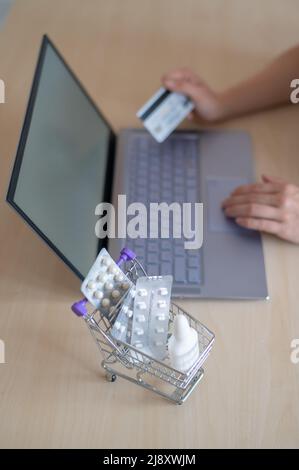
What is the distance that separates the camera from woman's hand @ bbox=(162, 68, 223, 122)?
83 cm

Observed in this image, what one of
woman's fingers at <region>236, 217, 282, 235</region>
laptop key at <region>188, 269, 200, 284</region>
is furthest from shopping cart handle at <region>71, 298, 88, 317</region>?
woman's fingers at <region>236, 217, 282, 235</region>

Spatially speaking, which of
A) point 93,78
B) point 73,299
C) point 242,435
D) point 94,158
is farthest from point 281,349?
point 93,78

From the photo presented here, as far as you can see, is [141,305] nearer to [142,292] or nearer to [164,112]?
[142,292]

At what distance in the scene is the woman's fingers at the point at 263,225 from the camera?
700mm

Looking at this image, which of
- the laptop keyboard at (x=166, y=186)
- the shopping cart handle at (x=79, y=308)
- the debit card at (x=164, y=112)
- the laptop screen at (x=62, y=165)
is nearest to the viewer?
the shopping cart handle at (x=79, y=308)

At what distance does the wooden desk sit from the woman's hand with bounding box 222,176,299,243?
0.09 ft

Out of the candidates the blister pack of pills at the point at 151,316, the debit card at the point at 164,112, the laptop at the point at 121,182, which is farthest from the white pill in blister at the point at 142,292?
the debit card at the point at 164,112

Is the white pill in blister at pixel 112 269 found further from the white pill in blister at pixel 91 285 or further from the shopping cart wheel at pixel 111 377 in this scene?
the shopping cart wheel at pixel 111 377

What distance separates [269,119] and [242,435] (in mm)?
545

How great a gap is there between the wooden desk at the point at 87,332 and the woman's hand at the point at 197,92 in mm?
43

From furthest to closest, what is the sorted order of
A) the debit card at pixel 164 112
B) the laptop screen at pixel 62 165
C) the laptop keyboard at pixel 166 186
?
the debit card at pixel 164 112 < the laptop keyboard at pixel 166 186 < the laptop screen at pixel 62 165

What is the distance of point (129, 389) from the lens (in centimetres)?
58

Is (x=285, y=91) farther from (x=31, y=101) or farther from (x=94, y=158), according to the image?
(x=31, y=101)

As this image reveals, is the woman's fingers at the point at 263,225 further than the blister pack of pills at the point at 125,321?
Yes
